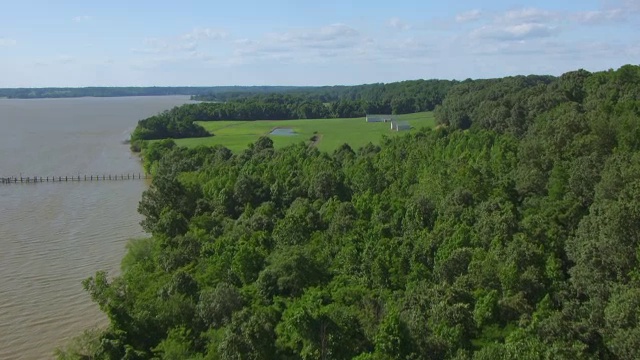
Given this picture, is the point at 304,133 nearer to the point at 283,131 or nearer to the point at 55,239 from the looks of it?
the point at 283,131

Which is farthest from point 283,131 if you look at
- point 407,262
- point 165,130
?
point 407,262

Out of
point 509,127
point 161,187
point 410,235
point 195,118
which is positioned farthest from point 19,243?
point 195,118

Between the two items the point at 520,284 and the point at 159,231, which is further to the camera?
the point at 159,231

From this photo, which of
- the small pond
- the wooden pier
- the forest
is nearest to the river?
the wooden pier

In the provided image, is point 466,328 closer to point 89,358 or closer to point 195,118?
point 89,358

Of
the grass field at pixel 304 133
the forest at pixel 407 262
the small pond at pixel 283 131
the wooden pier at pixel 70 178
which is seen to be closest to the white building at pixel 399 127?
the grass field at pixel 304 133

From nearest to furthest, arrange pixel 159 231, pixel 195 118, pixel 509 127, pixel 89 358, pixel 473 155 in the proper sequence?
pixel 89 358
pixel 159 231
pixel 473 155
pixel 509 127
pixel 195 118

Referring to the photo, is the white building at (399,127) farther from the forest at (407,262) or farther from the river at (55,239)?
the forest at (407,262)
